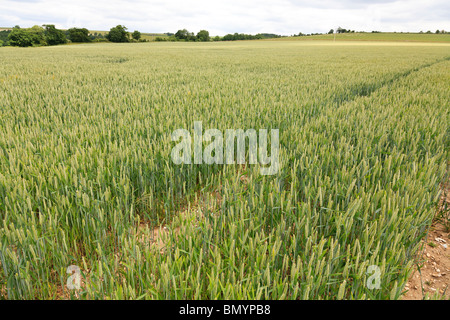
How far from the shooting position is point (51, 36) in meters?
61.7

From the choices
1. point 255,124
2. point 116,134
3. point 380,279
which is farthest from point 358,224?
point 116,134

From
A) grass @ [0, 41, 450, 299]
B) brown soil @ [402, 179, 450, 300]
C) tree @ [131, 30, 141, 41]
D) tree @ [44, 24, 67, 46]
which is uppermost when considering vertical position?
tree @ [131, 30, 141, 41]

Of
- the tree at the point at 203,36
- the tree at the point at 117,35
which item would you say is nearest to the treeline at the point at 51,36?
the tree at the point at 117,35

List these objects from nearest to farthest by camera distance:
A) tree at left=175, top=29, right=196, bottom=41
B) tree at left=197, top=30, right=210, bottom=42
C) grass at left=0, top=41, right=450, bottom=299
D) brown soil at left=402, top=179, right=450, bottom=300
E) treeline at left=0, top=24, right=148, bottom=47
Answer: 1. grass at left=0, top=41, right=450, bottom=299
2. brown soil at left=402, top=179, right=450, bottom=300
3. treeline at left=0, top=24, right=148, bottom=47
4. tree at left=197, top=30, right=210, bottom=42
5. tree at left=175, top=29, right=196, bottom=41

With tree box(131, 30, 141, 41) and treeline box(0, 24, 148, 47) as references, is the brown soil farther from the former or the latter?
tree box(131, 30, 141, 41)

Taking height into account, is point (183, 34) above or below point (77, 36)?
above

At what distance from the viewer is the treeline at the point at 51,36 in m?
57.2

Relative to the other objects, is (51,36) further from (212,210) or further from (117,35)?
(212,210)

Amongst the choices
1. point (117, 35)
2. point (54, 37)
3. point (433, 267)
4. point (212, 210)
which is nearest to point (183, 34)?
point (117, 35)

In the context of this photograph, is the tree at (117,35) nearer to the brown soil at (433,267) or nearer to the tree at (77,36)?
the tree at (77,36)

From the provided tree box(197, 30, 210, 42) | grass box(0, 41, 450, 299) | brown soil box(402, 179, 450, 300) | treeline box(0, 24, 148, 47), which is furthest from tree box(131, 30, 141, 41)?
brown soil box(402, 179, 450, 300)

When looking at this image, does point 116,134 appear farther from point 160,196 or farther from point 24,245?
point 24,245

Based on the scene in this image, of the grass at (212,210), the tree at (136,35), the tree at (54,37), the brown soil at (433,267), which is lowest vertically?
the brown soil at (433,267)

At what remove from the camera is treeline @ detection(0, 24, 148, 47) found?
57.2 m
